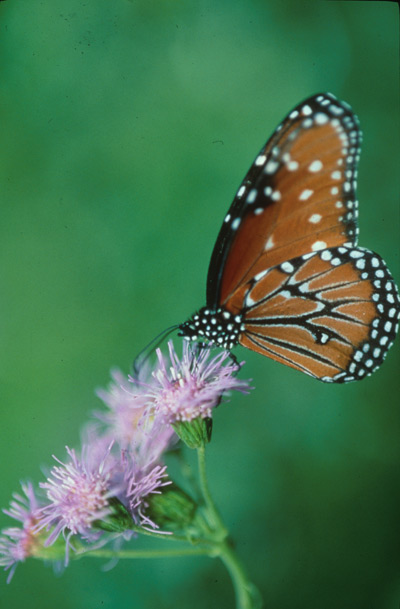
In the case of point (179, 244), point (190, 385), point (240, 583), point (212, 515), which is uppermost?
point (179, 244)

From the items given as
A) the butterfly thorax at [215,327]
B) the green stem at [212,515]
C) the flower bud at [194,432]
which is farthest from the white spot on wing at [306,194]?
the green stem at [212,515]

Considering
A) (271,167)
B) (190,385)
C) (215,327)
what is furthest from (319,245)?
(190,385)

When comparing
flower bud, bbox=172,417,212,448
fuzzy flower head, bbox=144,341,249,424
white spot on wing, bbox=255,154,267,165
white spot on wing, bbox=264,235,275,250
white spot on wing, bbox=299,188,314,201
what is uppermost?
white spot on wing, bbox=255,154,267,165

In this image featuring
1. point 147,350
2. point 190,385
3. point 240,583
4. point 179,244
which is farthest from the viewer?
point 179,244

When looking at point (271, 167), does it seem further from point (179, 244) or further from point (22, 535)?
point (22, 535)

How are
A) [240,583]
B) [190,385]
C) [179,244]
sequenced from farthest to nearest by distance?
1. [179,244]
2. [190,385]
3. [240,583]

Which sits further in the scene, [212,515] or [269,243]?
[269,243]

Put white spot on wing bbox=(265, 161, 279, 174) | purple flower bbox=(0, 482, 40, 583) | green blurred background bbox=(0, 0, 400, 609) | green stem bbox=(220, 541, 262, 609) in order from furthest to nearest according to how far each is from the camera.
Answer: green blurred background bbox=(0, 0, 400, 609), white spot on wing bbox=(265, 161, 279, 174), purple flower bbox=(0, 482, 40, 583), green stem bbox=(220, 541, 262, 609)

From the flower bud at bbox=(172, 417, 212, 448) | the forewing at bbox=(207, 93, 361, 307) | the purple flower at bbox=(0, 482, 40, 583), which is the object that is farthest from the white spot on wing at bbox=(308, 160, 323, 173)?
the purple flower at bbox=(0, 482, 40, 583)

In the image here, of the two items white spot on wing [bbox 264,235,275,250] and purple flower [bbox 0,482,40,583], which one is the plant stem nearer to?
purple flower [bbox 0,482,40,583]
